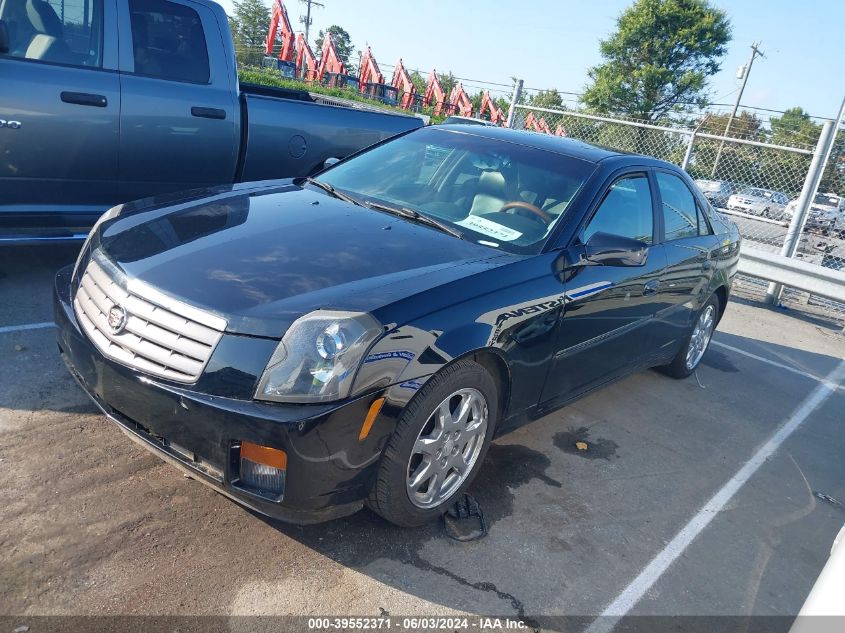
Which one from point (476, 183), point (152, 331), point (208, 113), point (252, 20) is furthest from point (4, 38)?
point (252, 20)

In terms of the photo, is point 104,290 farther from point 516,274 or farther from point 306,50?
point 306,50

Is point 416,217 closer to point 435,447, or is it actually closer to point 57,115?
point 435,447

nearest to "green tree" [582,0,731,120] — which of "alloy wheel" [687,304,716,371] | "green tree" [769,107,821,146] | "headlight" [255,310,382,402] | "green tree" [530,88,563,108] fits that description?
"green tree" [530,88,563,108]

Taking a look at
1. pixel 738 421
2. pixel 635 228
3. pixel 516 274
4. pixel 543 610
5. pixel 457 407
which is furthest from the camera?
pixel 738 421

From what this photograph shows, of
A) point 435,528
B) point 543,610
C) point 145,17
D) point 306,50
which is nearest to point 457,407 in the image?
point 435,528

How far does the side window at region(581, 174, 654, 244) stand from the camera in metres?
3.79

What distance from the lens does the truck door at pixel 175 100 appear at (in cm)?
485

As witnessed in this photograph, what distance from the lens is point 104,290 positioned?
283 cm

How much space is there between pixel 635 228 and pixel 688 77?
127 feet

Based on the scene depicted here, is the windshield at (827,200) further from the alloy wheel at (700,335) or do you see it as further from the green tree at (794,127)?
the alloy wheel at (700,335)

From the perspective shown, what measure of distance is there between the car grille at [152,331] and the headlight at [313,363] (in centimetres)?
25

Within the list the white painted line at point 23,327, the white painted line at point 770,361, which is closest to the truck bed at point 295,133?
the white painted line at point 23,327

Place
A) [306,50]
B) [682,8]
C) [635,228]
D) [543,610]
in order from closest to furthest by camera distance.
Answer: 1. [543,610]
2. [635,228]
3. [306,50]
4. [682,8]

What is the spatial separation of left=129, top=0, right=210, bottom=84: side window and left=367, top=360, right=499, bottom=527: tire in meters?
3.56
